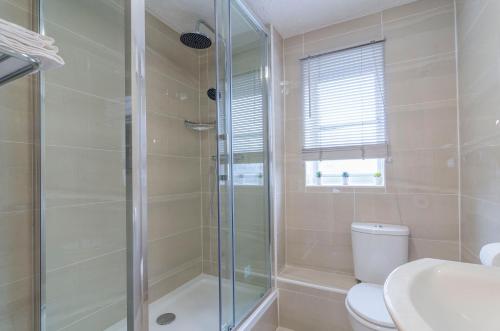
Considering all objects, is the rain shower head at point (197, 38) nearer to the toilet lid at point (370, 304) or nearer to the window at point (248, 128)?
the window at point (248, 128)

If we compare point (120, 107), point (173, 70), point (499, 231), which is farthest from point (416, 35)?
point (120, 107)

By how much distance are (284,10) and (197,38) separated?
0.67 m

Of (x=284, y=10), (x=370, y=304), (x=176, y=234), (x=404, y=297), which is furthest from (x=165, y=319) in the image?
(x=284, y=10)

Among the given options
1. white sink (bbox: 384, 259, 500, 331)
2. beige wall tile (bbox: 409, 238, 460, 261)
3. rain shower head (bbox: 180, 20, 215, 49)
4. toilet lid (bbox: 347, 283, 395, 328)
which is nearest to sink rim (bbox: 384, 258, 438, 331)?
white sink (bbox: 384, 259, 500, 331)

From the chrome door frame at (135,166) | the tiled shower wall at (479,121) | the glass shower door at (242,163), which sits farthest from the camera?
the glass shower door at (242,163)

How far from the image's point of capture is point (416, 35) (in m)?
1.75

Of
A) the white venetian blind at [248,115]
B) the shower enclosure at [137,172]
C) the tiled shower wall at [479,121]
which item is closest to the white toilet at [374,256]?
the tiled shower wall at [479,121]

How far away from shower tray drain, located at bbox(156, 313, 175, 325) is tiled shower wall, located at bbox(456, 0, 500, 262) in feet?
6.23

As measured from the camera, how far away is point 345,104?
1.95 m

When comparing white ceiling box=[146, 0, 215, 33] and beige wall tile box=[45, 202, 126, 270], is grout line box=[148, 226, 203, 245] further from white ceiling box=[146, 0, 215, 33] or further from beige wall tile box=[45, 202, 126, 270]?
white ceiling box=[146, 0, 215, 33]

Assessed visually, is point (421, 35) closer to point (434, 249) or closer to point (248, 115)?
point (248, 115)

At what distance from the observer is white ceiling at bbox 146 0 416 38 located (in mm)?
1729

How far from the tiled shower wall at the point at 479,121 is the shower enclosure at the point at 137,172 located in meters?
1.24

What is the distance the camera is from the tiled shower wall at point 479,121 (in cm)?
112
